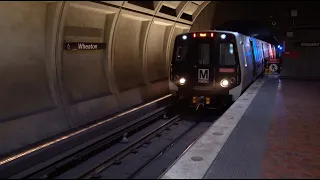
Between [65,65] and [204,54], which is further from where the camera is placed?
[204,54]

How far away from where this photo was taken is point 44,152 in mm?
6266

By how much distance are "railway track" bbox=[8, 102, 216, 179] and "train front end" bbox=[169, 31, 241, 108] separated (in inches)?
36.3

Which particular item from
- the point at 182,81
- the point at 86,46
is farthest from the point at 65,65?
the point at 182,81

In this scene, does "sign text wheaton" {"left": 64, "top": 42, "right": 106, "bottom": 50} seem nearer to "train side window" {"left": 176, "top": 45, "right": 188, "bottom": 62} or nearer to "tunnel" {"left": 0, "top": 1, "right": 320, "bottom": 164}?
"tunnel" {"left": 0, "top": 1, "right": 320, "bottom": 164}

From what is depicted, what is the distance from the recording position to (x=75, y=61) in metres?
8.37

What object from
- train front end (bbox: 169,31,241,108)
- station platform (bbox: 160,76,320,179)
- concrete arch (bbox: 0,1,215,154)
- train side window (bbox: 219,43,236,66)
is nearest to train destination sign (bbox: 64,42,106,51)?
concrete arch (bbox: 0,1,215,154)

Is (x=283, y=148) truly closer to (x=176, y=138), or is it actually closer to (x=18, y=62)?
(x=176, y=138)

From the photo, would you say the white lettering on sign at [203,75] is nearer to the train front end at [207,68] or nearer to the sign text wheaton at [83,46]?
the train front end at [207,68]

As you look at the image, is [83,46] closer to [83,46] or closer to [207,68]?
[83,46]

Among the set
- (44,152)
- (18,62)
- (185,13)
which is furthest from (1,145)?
(185,13)

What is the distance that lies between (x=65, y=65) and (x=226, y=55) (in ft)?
15.4

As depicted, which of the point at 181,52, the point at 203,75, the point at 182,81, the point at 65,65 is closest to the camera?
the point at 65,65

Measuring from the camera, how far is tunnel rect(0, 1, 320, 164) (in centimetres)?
650

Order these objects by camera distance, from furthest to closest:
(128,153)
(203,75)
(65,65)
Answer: (203,75) → (65,65) → (128,153)
